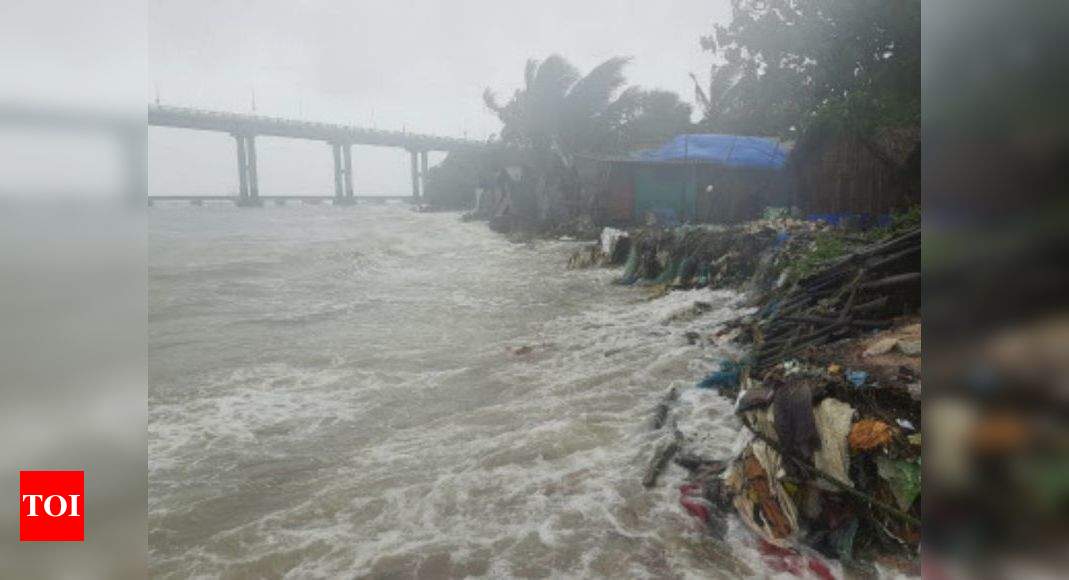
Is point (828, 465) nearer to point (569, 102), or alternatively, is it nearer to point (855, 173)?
point (855, 173)

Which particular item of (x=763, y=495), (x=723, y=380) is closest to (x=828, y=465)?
(x=763, y=495)

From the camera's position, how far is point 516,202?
2747 centimetres

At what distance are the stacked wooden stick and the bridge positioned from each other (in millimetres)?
40950

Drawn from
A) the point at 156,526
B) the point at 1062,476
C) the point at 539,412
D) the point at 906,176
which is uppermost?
the point at 906,176

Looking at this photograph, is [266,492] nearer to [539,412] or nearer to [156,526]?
[156,526]

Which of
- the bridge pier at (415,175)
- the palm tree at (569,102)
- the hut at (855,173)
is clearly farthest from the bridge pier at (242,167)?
the hut at (855,173)

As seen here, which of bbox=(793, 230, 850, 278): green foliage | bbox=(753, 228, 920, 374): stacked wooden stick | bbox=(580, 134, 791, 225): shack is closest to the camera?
bbox=(753, 228, 920, 374): stacked wooden stick

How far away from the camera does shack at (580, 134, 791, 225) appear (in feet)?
57.3

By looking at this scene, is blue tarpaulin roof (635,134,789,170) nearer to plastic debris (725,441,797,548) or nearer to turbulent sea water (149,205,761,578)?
turbulent sea water (149,205,761,578)

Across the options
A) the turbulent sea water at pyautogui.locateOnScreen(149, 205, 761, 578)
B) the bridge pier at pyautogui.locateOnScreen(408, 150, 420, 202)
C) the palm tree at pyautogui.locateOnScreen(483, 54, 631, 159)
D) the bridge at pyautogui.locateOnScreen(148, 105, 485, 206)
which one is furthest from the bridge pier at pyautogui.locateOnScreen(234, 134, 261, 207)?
the turbulent sea water at pyautogui.locateOnScreen(149, 205, 761, 578)

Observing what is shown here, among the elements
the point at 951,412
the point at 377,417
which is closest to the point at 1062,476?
the point at 951,412

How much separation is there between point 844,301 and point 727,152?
13081mm

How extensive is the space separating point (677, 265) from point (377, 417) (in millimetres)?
8026

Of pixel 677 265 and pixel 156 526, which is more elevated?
pixel 677 265
